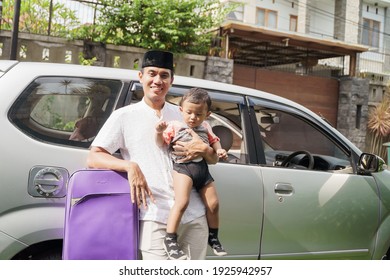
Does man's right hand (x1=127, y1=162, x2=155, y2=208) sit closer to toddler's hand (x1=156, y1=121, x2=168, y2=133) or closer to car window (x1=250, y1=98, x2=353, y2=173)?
toddler's hand (x1=156, y1=121, x2=168, y2=133)

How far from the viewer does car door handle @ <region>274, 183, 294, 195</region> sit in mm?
2641

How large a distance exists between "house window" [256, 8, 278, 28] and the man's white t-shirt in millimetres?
15439

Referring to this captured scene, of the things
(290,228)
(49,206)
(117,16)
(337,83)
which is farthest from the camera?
(337,83)

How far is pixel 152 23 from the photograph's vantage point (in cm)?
877

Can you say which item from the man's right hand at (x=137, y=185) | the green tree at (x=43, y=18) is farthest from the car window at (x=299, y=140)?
the green tree at (x=43, y=18)

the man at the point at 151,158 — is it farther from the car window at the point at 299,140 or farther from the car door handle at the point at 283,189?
the car window at the point at 299,140

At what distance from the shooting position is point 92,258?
181 centimetres

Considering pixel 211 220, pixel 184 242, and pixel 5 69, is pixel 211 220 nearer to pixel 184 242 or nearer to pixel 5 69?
pixel 184 242

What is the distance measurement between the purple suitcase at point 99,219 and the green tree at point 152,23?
7.14 meters

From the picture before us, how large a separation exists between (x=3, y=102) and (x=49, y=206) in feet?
1.93

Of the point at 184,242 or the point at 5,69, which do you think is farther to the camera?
the point at 5,69

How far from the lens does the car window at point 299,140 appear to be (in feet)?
9.76

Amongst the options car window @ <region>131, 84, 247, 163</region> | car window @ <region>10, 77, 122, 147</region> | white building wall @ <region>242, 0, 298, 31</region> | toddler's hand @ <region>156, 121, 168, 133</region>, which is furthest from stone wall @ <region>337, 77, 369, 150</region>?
toddler's hand @ <region>156, 121, 168, 133</region>
